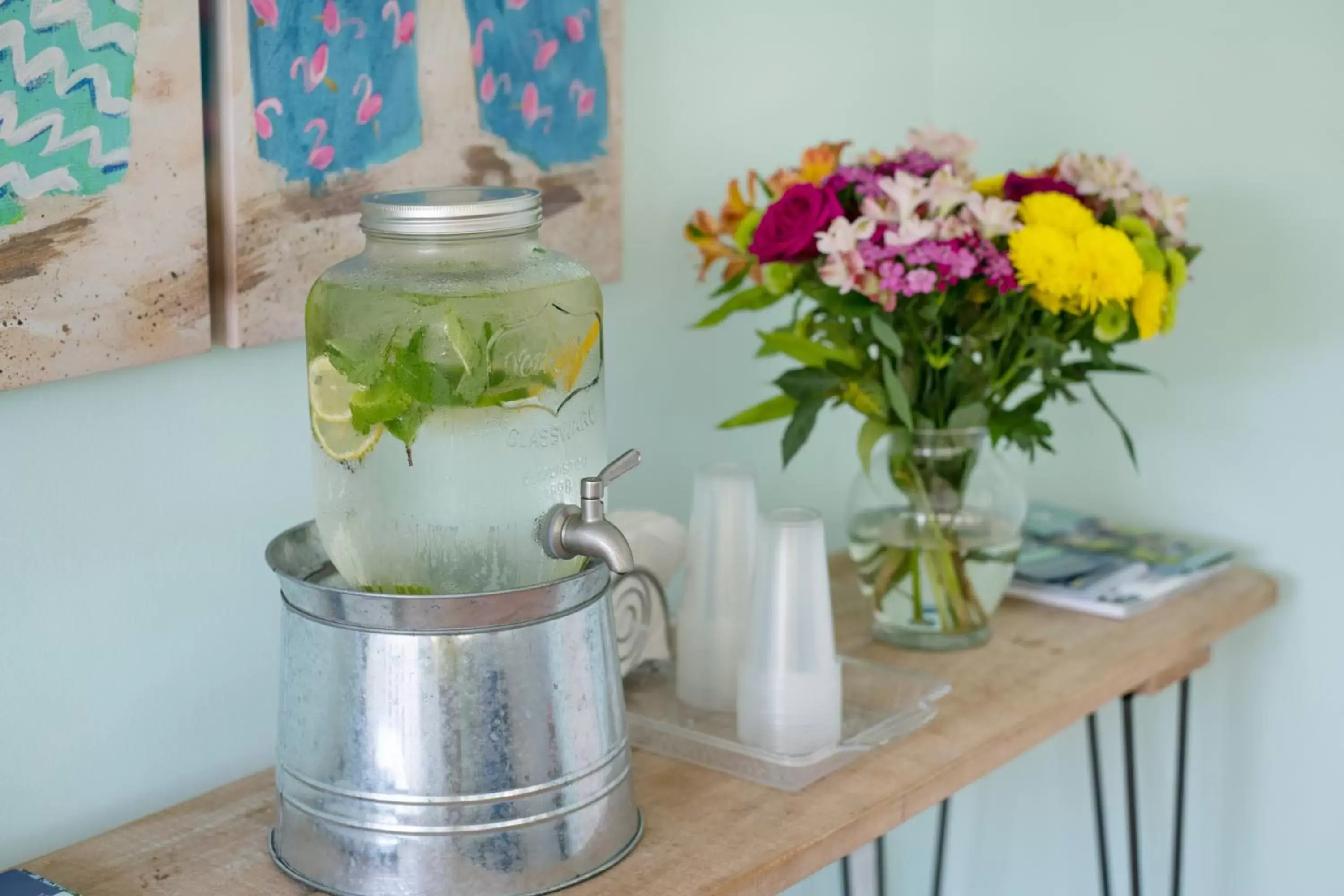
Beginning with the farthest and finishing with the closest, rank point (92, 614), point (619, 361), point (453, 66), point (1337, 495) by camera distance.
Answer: point (1337, 495)
point (619, 361)
point (453, 66)
point (92, 614)

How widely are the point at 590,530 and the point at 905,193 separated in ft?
1.57

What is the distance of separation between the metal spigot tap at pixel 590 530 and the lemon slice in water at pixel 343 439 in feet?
0.38

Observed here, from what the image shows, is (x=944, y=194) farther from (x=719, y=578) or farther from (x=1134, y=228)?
(x=719, y=578)

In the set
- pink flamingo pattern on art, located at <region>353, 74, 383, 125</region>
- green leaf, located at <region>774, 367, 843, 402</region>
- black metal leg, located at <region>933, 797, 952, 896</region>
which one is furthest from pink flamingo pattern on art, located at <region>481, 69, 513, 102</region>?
black metal leg, located at <region>933, 797, 952, 896</region>

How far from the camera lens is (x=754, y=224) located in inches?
54.1

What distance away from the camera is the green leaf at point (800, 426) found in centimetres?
133

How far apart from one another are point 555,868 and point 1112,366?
713 mm

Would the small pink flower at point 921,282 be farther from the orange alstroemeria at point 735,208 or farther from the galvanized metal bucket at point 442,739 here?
the galvanized metal bucket at point 442,739

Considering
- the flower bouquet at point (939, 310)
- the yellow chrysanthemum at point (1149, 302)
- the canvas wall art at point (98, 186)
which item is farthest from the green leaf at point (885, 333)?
the canvas wall art at point (98, 186)

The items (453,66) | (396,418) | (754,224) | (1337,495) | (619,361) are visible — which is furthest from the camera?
(1337,495)

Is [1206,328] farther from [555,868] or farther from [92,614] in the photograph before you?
[92,614]

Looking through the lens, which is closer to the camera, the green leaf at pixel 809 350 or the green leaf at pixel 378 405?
the green leaf at pixel 378 405

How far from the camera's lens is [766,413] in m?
1.40

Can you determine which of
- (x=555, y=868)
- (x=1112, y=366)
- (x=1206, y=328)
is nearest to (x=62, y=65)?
(x=555, y=868)
